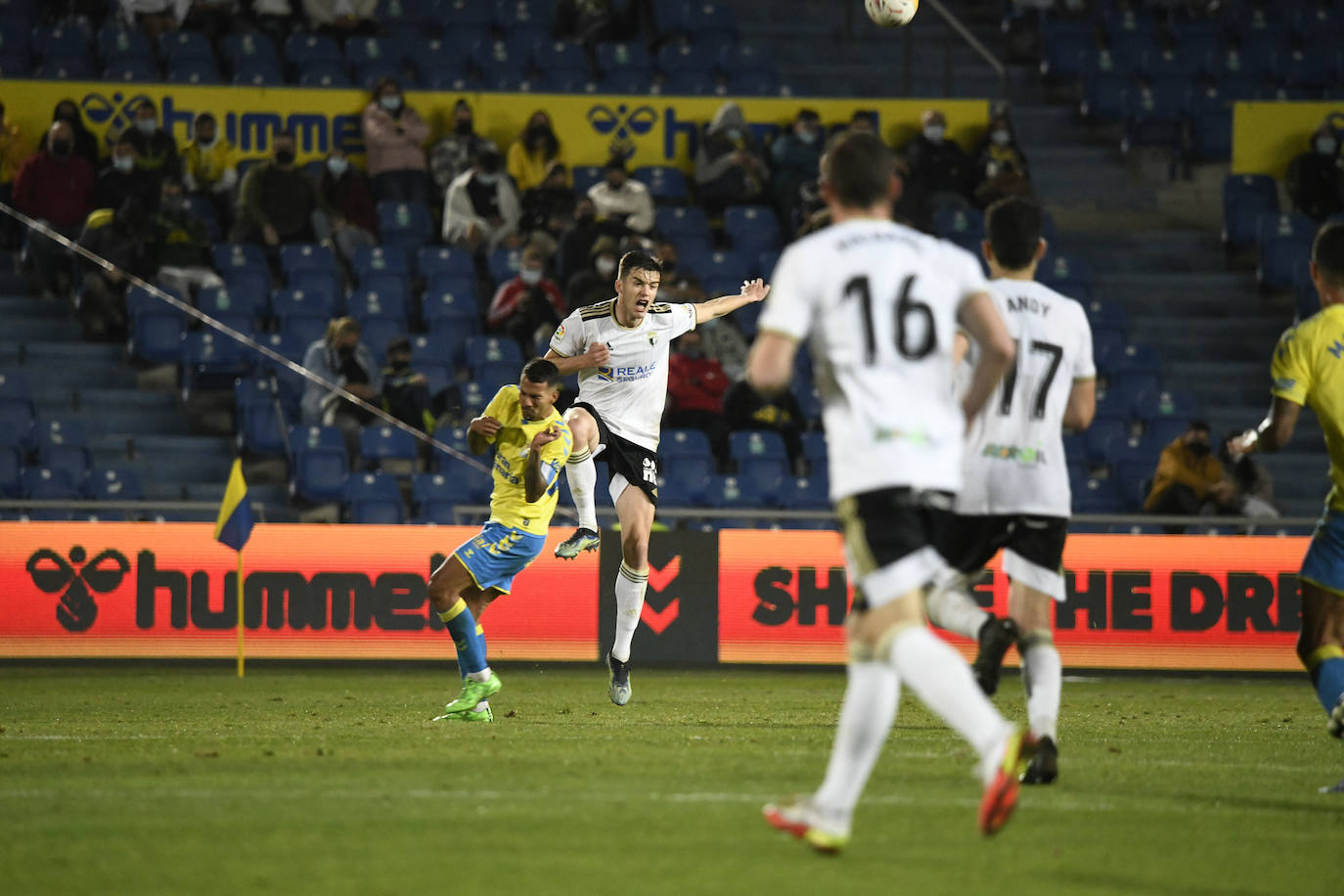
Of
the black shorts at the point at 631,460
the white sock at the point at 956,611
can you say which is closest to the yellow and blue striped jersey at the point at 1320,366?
the white sock at the point at 956,611

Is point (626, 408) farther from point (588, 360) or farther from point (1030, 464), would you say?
point (1030, 464)

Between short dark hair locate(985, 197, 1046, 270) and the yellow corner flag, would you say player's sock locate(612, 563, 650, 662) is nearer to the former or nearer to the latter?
the yellow corner flag

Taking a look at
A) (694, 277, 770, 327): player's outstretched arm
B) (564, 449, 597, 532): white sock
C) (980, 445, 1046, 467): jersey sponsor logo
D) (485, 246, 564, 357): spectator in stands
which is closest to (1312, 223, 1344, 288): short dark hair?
(980, 445, 1046, 467): jersey sponsor logo

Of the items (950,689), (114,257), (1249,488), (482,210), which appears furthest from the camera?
(482,210)

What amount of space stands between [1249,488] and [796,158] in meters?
6.45

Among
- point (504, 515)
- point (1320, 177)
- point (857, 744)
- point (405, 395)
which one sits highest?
point (1320, 177)

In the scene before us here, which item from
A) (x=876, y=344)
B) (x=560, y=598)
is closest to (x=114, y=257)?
(x=560, y=598)

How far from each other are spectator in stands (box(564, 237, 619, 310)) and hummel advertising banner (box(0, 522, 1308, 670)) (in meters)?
3.69

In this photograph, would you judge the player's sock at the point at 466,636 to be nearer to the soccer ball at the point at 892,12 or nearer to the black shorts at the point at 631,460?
Answer: the black shorts at the point at 631,460

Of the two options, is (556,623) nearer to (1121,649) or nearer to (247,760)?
(1121,649)

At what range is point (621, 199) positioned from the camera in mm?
19688

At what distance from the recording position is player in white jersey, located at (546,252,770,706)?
11.4 metres

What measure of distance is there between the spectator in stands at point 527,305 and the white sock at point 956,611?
11275 millimetres

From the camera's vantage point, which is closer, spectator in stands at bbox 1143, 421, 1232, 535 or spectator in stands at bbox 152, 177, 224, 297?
spectator in stands at bbox 1143, 421, 1232, 535
